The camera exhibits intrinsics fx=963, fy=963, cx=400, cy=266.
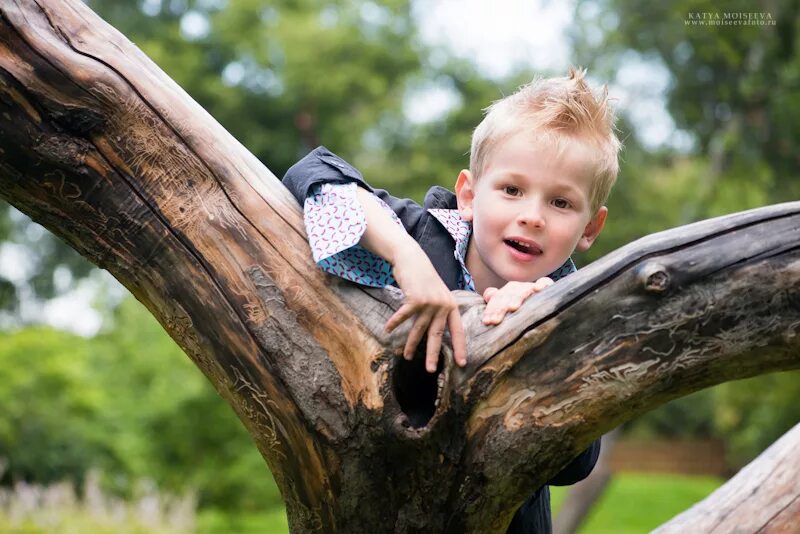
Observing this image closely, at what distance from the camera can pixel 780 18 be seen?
362 inches

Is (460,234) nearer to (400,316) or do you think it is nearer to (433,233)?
(433,233)

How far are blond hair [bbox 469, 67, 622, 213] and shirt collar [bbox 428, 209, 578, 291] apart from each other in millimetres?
131

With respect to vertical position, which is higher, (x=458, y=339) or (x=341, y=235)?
(x=341, y=235)

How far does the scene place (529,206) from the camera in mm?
2230

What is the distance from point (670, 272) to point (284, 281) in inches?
31.2

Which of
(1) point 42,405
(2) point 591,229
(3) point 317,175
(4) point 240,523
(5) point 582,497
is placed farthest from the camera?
(4) point 240,523

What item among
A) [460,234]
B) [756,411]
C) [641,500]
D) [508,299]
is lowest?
[508,299]

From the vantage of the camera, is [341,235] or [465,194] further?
[465,194]

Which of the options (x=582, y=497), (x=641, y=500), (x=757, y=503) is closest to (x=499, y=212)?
(x=757, y=503)

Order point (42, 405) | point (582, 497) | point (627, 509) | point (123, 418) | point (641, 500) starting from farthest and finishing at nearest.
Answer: point (641, 500), point (627, 509), point (123, 418), point (42, 405), point (582, 497)

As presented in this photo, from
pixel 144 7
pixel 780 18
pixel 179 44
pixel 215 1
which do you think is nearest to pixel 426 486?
pixel 780 18

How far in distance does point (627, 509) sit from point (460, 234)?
69.1 feet

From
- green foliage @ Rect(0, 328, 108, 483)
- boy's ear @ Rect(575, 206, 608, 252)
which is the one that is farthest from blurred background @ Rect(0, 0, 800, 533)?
boy's ear @ Rect(575, 206, 608, 252)

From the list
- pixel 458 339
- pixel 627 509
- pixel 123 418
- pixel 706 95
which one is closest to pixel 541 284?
pixel 458 339
